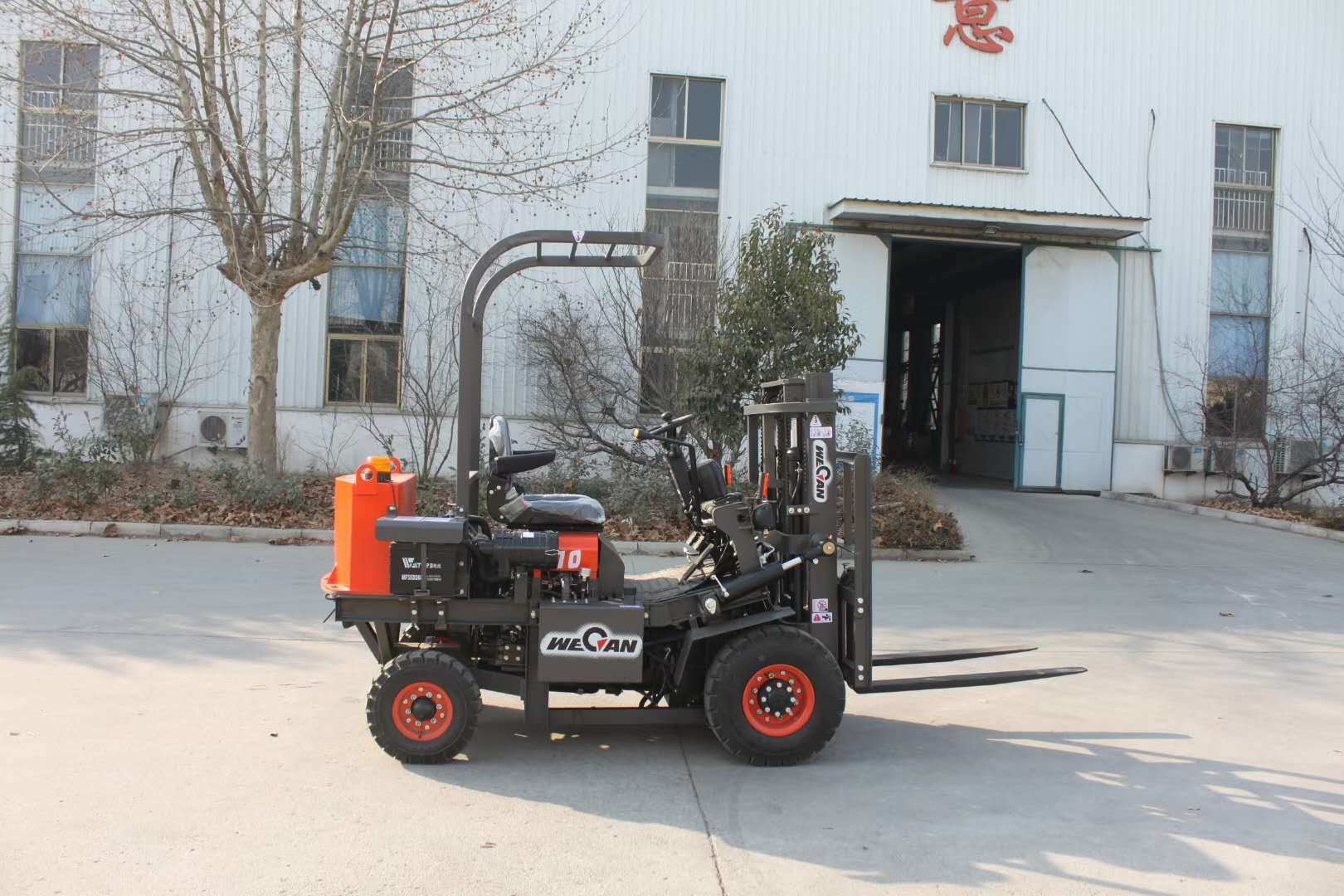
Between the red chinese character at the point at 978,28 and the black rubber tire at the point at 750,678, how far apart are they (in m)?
18.9

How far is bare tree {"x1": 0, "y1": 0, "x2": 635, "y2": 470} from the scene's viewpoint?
41.7 ft

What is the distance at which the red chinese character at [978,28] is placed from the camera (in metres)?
20.7

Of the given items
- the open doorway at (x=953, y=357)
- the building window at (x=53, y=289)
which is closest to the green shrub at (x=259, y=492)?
the building window at (x=53, y=289)

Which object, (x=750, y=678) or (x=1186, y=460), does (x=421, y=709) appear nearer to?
(x=750, y=678)

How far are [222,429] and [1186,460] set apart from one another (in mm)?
19436

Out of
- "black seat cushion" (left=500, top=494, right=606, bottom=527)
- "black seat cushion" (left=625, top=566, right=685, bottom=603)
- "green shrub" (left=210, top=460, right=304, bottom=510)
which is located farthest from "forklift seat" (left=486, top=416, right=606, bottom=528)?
"green shrub" (left=210, top=460, right=304, bottom=510)

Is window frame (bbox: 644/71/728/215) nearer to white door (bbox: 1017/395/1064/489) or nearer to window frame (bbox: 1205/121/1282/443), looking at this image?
white door (bbox: 1017/395/1064/489)

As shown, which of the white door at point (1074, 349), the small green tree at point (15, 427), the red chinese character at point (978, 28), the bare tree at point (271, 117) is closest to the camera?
the bare tree at point (271, 117)

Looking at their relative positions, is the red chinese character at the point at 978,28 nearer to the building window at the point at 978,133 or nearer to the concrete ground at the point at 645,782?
the building window at the point at 978,133

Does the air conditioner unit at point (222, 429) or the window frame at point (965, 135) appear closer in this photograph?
the air conditioner unit at point (222, 429)

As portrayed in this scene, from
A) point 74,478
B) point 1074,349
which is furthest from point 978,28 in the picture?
point 74,478

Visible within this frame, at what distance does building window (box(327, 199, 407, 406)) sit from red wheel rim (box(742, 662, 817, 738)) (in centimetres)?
1546

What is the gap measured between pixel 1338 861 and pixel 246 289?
13497 mm

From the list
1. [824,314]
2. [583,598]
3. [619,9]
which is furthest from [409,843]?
[619,9]
